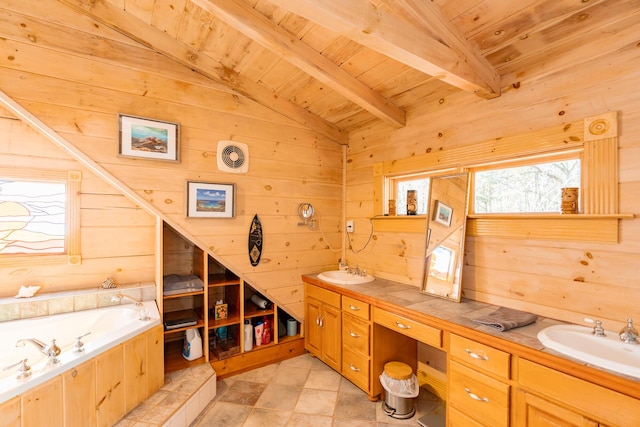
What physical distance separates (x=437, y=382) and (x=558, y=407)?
1.15 meters

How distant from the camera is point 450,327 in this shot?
1.65 metres

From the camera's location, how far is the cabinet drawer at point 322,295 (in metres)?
2.50

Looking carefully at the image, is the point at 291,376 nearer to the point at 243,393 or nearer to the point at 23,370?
the point at 243,393

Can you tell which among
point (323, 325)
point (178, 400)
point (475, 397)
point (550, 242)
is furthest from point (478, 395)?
point (178, 400)

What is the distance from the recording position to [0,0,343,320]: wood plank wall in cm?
201

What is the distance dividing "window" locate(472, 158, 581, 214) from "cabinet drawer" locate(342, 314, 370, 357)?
119 centimetres

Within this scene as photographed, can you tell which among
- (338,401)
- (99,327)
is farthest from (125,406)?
(338,401)

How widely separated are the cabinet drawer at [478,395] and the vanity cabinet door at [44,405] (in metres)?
2.02

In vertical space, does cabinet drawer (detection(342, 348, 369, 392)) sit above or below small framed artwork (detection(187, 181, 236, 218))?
below

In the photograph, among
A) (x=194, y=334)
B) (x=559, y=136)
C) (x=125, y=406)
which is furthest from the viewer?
(x=194, y=334)

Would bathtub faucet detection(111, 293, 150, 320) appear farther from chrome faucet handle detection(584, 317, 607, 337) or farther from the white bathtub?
chrome faucet handle detection(584, 317, 607, 337)

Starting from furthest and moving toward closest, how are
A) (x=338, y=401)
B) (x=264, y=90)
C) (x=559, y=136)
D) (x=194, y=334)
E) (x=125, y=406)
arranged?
(x=264, y=90)
(x=194, y=334)
(x=338, y=401)
(x=125, y=406)
(x=559, y=136)

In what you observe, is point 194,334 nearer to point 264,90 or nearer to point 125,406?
point 125,406

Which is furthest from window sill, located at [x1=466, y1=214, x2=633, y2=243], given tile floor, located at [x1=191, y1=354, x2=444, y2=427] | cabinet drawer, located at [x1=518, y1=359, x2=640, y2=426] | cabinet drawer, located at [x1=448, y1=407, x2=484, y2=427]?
tile floor, located at [x1=191, y1=354, x2=444, y2=427]
